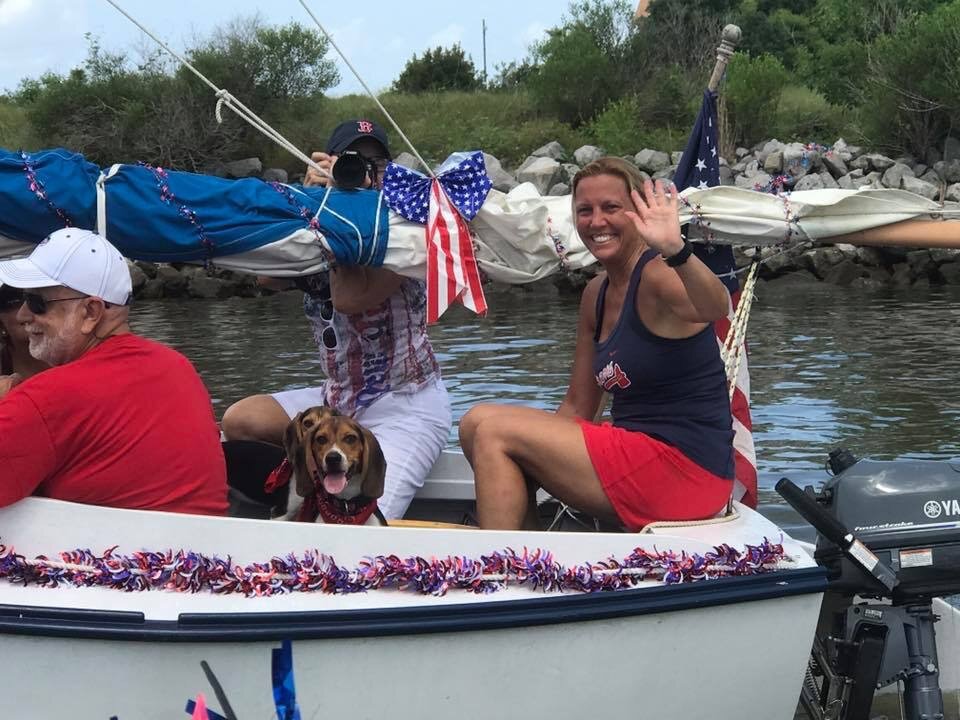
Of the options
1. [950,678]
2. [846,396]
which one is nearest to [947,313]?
[846,396]

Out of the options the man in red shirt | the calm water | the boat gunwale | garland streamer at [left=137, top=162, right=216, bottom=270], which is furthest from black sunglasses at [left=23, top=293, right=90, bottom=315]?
the calm water

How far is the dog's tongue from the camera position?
3.85m

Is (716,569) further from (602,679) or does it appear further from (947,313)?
(947,313)

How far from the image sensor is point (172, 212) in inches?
152

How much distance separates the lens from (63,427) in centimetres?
327

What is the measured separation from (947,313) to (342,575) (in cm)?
1465

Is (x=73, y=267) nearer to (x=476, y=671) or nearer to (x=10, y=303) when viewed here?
(x=10, y=303)

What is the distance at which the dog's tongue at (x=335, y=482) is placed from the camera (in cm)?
385

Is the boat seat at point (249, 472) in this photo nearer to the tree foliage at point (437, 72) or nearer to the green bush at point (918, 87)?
the green bush at point (918, 87)

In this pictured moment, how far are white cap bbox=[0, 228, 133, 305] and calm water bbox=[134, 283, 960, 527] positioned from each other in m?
4.66

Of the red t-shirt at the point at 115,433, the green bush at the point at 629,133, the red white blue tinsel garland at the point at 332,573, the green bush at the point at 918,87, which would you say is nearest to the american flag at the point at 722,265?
the red white blue tinsel garland at the point at 332,573

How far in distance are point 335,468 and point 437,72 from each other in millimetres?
36924

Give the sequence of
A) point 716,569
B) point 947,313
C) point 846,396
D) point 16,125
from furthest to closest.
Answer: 1. point 16,125
2. point 947,313
3. point 846,396
4. point 716,569

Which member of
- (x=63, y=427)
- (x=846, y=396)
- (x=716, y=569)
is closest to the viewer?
(x=63, y=427)
